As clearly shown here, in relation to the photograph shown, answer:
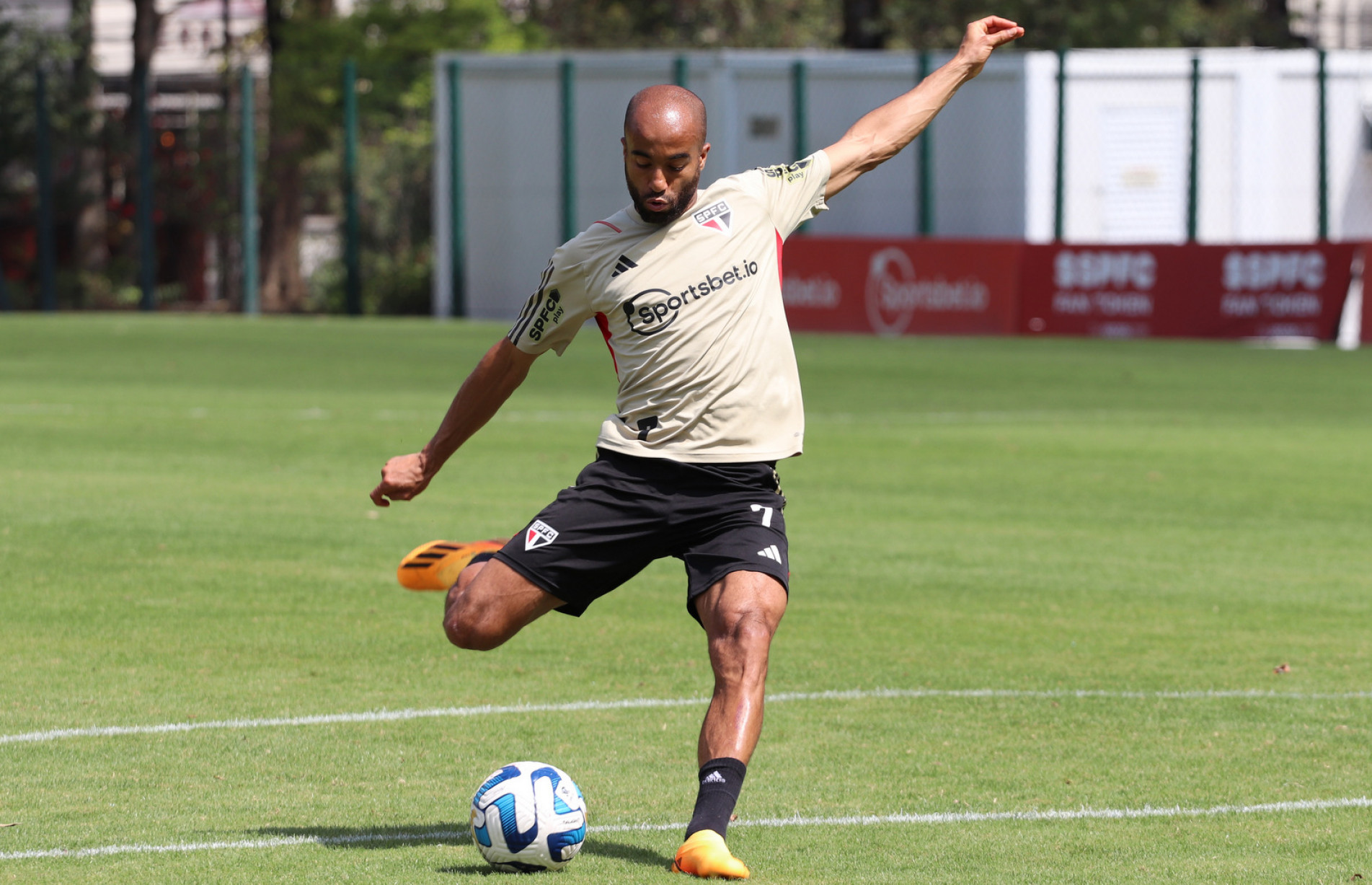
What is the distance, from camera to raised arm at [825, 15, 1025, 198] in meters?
6.06

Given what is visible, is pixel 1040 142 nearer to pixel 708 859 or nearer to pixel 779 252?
pixel 779 252

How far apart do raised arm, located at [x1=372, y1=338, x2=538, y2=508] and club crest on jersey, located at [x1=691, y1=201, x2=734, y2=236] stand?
67 centimetres

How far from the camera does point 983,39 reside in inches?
255

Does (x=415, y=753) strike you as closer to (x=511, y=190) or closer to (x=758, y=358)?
(x=758, y=358)

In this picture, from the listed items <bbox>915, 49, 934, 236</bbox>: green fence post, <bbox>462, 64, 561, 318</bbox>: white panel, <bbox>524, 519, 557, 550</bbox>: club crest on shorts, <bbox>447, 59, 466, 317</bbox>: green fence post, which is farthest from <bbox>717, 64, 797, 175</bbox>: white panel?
<bbox>524, 519, 557, 550</bbox>: club crest on shorts

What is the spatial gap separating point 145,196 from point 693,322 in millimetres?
32928

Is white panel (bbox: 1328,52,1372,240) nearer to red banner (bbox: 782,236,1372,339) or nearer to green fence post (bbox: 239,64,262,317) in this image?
red banner (bbox: 782,236,1372,339)

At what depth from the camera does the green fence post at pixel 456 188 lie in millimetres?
34531

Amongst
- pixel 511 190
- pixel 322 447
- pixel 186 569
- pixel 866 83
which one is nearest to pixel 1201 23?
pixel 866 83

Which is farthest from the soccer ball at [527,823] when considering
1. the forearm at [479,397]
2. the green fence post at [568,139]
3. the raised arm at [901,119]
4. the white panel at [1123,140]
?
the white panel at [1123,140]

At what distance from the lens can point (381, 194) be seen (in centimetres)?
4056

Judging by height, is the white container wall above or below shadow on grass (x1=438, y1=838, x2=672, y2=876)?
above

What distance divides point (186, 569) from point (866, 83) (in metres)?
25.3

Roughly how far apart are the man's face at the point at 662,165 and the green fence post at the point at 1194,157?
86.3ft
